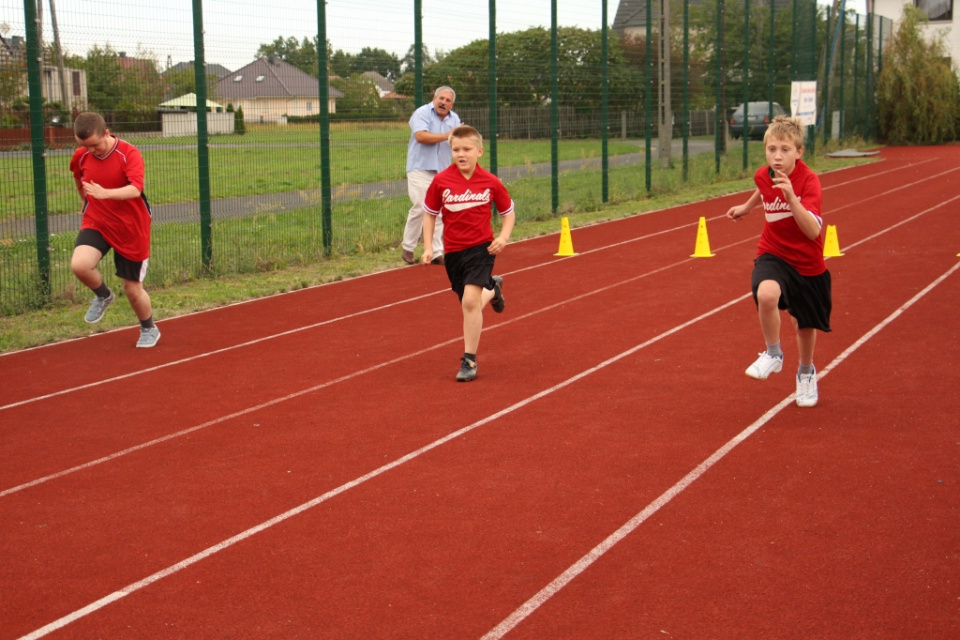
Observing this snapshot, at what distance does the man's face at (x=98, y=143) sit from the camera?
27.9 feet

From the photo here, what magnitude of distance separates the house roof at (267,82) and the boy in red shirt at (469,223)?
5.49m

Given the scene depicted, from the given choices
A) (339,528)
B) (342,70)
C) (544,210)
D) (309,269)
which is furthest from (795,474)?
(544,210)

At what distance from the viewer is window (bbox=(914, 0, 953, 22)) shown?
51.3 metres

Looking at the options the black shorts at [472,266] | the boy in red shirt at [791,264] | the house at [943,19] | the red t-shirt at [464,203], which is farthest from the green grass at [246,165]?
the house at [943,19]

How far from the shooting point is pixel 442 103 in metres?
12.7

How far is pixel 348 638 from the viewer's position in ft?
12.9

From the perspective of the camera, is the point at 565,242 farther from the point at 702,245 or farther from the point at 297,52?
the point at 297,52

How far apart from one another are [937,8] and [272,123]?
47.5 metres

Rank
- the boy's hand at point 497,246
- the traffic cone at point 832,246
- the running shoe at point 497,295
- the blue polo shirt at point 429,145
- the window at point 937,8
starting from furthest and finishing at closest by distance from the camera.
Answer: the window at point 937,8 → the traffic cone at point 832,246 → the blue polo shirt at point 429,145 → the running shoe at point 497,295 → the boy's hand at point 497,246

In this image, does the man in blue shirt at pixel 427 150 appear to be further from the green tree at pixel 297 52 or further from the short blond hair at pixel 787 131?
the short blond hair at pixel 787 131

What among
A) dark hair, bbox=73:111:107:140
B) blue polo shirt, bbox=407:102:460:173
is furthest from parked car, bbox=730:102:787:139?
dark hair, bbox=73:111:107:140

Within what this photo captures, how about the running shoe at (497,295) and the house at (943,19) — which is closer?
the running shoe at (497,295)

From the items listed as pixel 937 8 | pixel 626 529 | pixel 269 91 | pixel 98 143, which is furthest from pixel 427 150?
pixel 937 8

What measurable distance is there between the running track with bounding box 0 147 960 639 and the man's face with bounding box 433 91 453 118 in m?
3.37
